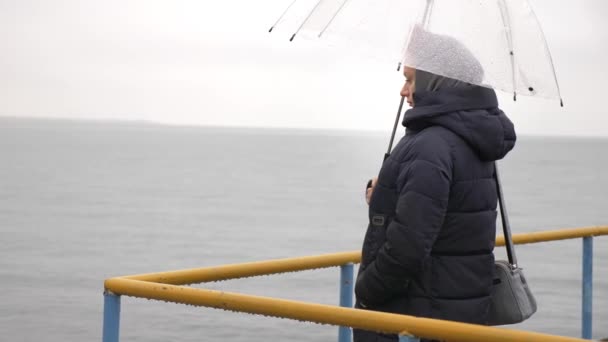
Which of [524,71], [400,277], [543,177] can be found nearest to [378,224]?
[400,277]

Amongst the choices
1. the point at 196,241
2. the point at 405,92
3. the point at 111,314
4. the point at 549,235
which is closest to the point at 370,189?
the point at 405,92

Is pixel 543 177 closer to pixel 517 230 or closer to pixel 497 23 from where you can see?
pixel 517 230

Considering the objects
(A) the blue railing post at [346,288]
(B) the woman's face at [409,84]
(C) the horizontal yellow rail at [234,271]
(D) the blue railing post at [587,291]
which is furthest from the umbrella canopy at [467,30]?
(D) the blue railing post at [587,291]

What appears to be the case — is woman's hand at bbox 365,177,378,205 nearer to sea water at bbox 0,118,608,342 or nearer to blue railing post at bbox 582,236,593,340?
blue railing post at bbox 582,236,593,340

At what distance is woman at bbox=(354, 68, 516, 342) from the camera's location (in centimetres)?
286

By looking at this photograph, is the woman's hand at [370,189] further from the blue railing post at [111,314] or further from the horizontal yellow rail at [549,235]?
the horizontal yellow rail at [549,235]

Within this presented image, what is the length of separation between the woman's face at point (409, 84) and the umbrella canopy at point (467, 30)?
5 centimetres

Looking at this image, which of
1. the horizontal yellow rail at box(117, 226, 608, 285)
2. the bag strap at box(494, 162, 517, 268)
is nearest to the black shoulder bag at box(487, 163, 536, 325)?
the bag strap at box(494, 162, 517, 268)

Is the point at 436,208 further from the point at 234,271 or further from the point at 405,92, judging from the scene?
the point at 234,271

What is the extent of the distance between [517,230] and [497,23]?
3908cm

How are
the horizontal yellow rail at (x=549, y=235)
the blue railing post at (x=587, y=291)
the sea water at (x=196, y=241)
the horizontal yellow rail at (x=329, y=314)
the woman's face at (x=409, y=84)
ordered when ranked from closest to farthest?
1. the horizontal yellow rail at (x=329, y=314)
2. the woman's face at (x=409, y=84)
3. the horizontal yellow rail at (x=549, y=235)
4. the blue railing post at (x=587, y=291)
5. the sea water at (x=196, y=241)

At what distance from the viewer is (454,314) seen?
2992 mm

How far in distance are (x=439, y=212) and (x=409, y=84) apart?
0.43 meters

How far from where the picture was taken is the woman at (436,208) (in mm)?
2855
